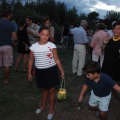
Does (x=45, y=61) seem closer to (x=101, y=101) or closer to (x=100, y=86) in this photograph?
(x=100, y=86)

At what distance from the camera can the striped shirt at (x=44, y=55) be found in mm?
4684

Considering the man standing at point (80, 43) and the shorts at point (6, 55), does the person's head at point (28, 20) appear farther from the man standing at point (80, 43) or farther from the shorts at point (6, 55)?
the shorts at point (6, 55)

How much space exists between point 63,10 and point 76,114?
34.3 meters

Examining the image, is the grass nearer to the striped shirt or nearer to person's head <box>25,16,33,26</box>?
the striped shirt

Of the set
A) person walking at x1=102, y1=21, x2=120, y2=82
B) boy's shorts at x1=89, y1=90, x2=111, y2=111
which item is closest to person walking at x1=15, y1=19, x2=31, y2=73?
person walking at x1=102, y1=21, x2=120, y2=82

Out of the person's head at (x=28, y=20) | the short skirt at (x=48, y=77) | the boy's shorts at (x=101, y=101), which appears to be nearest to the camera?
the boy's shorts at (x=101, y=101)

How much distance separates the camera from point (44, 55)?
469 cm

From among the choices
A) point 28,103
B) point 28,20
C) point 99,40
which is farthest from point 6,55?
point 99,40

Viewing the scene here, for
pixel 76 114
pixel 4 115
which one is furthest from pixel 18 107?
pixel 76 114

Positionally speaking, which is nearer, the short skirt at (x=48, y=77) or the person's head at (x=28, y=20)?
the short skirt at (x=48, y=77)

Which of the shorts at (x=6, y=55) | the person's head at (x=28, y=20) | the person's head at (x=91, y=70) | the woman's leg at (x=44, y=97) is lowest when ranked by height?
the woman's leg at (x=44, y=97)

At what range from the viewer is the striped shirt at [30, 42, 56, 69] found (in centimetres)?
468

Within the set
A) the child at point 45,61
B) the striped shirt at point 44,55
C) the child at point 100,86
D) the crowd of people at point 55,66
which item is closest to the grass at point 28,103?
the crowd of people at point 55,66

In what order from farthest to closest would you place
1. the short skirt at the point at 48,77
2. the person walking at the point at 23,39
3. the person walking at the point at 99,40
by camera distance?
the person walking at the point at 23,39 < the person walking at the point at 99,40 < the short skirt at the point at 48,77
